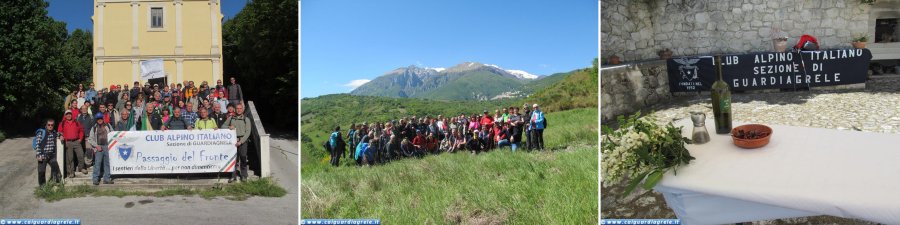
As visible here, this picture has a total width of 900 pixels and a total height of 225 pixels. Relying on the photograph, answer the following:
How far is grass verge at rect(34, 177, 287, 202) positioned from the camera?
3.91m

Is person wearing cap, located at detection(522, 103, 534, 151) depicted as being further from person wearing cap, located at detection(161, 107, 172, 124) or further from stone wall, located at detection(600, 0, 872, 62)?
stone wall, located at detection(600, 0, 872, 62)

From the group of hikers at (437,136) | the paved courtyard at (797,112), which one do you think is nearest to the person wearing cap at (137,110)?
the group of hikers at (437,136)

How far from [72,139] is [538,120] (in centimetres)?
386

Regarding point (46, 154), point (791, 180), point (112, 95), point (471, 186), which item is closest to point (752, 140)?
point (791, 180)

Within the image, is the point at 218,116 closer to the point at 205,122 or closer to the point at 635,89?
the point at 205,122

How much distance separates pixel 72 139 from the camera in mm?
4211

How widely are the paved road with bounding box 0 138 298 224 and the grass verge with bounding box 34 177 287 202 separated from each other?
0.04m

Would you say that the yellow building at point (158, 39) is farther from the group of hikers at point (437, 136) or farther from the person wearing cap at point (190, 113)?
the group of hikers at point (437, 136)

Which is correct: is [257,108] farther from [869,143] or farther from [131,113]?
[869,143]

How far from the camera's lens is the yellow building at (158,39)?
415 centimetres

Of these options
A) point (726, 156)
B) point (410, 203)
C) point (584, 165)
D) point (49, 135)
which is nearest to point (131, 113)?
point (49, 135)

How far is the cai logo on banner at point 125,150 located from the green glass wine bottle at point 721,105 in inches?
166

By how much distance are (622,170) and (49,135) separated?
4771mm

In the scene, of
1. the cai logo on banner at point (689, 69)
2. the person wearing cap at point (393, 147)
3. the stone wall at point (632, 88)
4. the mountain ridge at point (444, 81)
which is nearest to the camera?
the mountain ridge at point (444, 81)
